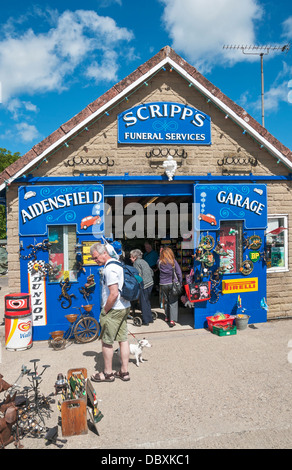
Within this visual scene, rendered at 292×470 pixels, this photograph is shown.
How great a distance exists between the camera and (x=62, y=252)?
26.2ft

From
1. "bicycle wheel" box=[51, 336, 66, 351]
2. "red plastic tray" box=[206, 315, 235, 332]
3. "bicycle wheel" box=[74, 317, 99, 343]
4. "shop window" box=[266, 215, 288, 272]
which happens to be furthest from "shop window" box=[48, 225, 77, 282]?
"shop window" box=[266, 215, 288, 272]

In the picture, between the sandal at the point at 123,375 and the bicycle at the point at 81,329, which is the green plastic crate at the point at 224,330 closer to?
the bicycle at the point at 81,329

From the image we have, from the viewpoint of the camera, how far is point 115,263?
5.39m

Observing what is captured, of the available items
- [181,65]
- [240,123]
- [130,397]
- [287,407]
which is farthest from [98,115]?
[287,407]

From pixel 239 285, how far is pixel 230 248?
36.2 inches

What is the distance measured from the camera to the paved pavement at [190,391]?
4.14 m

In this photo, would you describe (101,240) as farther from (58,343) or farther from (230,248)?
(230,248)

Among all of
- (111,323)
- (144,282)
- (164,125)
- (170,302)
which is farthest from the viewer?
(144,282)

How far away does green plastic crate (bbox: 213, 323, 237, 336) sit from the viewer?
310 inches

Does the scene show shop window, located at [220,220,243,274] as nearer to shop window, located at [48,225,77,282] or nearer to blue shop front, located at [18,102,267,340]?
blue shop front, located at [18,102,267,340]

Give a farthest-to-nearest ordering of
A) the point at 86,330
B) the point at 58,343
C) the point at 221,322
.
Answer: the point at 221,322 < the point at 86,330 < the point at 58,343

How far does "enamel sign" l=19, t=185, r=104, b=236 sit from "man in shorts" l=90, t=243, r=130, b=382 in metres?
2.60

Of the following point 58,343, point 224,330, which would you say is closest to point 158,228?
point 224,330
